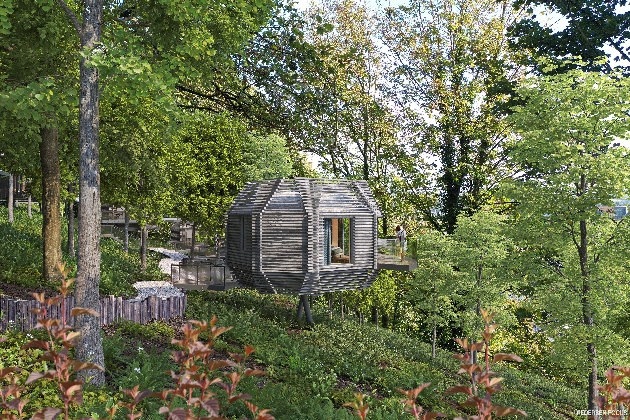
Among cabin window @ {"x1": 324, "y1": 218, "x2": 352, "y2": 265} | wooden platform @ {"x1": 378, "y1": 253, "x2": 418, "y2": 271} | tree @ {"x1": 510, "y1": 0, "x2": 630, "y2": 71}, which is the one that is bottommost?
wooden platform @ {"x1": 378, "y1": 253, "x2": 418, "y2": 271}

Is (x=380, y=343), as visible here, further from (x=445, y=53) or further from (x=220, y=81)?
(x=445, y=53)

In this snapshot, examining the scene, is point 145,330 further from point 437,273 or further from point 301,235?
point 437,273

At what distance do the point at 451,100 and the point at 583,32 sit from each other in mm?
7914

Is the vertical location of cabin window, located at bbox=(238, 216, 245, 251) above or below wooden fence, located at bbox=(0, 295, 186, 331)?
above

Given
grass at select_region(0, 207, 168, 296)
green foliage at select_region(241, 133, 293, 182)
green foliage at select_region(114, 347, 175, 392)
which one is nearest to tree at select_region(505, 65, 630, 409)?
green foliage at select_region(241, 133, 293, 182)

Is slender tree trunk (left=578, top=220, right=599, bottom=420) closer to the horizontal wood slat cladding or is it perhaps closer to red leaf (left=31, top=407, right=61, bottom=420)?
the horizontal wood slat cladding

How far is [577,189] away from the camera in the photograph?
17.0 metres

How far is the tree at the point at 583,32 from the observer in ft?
70.2

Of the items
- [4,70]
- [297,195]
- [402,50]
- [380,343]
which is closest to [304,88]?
[297,195]

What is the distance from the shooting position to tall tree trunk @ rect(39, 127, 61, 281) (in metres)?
17.5

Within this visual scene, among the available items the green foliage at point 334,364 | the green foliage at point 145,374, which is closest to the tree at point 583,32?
the green foliage at point 334,364

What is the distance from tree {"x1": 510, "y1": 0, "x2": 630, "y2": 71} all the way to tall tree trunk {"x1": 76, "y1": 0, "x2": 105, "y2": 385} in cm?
1764

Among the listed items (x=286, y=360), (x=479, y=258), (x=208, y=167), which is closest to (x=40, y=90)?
(x=286, y=360)

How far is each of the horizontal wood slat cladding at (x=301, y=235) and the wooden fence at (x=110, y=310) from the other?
10.0 ft
